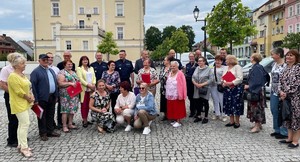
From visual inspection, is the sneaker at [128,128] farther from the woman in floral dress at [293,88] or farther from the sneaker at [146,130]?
the woman in floral dress at [293,88]

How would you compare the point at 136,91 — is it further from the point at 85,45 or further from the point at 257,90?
the point at 85,45

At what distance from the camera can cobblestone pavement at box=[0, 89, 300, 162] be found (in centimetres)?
509

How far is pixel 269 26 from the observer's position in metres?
57.8

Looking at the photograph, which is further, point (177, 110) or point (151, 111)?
point (177, 110)

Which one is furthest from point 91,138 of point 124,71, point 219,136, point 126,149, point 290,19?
point 290,19

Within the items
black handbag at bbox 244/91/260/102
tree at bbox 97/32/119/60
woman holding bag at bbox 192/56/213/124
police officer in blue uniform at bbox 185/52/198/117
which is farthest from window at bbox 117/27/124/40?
black handbag at bbox 244/91/260/102

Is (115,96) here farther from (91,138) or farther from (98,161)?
(98,161)

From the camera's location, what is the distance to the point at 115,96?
7.67m

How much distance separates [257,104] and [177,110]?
2015 mm

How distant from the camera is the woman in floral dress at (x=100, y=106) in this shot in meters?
6.86

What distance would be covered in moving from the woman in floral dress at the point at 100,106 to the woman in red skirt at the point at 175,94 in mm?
1604

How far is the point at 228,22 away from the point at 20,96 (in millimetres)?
18552

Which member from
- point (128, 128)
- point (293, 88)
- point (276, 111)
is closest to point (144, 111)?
point (128, 128)

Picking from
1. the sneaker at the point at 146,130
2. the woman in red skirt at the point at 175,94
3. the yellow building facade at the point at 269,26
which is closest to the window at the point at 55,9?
the yellow building facade at the point at 269,26
